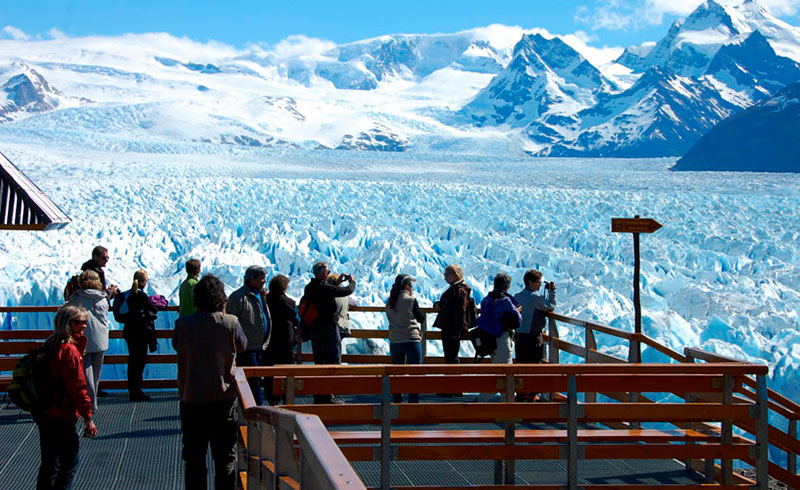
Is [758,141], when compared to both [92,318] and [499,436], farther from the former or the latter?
[499,436]

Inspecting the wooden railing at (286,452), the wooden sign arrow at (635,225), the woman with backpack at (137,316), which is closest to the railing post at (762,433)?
the wooden railing at (286,452)

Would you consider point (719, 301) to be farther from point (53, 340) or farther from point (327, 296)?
point (53, 340)

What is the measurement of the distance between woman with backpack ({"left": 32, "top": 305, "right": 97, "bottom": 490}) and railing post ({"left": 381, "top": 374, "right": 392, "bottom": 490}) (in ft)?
4.56

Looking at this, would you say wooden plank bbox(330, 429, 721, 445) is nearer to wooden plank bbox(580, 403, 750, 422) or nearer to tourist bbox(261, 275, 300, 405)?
→ wooden plank bbox(580, 403, 750, 422)

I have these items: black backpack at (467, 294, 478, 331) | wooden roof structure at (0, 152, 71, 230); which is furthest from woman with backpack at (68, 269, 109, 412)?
black backpack at (467, 294, 478, 331)

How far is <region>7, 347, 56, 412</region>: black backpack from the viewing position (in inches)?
175

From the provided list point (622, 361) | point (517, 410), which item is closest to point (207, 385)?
point (517, 410)

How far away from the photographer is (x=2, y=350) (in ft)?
25.5

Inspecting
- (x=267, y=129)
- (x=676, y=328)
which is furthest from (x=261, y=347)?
(x=267, y=129)

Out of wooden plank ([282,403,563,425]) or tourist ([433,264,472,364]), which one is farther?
tourist ([433,264,472,364])

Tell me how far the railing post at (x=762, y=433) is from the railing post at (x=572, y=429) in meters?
0.95

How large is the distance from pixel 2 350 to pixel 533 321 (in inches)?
170

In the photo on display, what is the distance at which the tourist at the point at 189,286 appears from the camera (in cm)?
717

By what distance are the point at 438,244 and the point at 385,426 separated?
1592 centimetres
